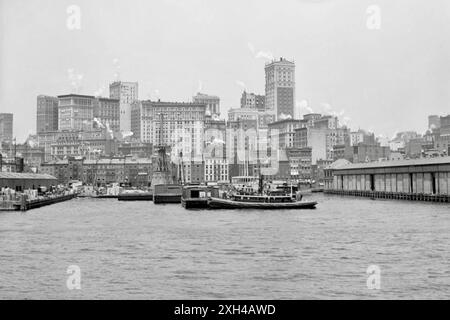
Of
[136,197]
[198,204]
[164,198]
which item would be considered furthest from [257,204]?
[136,197]

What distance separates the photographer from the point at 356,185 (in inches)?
4360

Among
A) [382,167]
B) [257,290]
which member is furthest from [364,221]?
[382,167]

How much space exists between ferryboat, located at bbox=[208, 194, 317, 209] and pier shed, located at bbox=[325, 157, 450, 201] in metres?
18.3

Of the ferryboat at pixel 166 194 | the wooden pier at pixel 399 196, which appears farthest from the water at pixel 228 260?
the ferryboat at pixel 166 194

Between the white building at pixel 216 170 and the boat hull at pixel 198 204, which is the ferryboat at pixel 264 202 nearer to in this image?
the boat hull at pixel 198 204

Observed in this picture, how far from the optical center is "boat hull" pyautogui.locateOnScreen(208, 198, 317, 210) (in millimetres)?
64312

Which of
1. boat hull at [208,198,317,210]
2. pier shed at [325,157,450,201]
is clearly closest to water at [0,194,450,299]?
boat hull at [208,198,317,210]

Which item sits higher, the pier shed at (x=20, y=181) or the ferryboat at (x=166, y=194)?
the pier shed at (x=20, y=181)

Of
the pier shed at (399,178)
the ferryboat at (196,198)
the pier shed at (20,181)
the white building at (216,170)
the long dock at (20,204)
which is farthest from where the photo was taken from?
the white building at (216,170)

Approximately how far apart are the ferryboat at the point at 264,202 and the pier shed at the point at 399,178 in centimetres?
1835

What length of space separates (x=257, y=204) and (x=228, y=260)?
39.0m

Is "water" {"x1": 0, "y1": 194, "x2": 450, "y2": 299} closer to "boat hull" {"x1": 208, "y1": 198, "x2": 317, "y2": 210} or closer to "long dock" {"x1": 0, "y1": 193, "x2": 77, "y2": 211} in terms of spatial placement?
"boat hull" {"x1": 208, "y1": 198, "x2": 317, "y2": 210}

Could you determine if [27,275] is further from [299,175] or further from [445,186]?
[299,175]

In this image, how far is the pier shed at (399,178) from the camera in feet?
248
